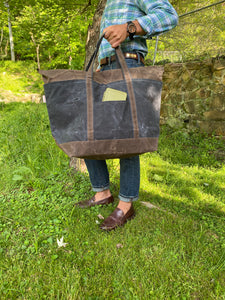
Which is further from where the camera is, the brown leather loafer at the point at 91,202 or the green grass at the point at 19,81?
the green grass at the point at 19,81

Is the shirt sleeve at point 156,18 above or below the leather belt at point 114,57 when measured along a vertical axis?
above

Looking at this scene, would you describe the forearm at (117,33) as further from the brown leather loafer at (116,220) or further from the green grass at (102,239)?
the green grass at (102,239)

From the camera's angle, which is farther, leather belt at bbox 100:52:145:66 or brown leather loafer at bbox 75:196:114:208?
brown leather loafer at bbox 75:196:114:208

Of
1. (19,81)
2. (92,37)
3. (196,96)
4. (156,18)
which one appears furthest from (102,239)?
(19,81)

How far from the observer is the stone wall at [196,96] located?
4215 mm

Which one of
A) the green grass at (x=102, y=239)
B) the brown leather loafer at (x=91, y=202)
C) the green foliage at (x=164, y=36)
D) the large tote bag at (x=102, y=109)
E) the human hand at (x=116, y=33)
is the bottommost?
the green grass at (x=102, y=239)

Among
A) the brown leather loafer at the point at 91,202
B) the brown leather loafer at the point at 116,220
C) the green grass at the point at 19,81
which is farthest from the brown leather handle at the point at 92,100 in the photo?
the green grass at the point at 19,81

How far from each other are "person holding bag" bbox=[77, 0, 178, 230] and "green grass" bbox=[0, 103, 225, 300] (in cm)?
17

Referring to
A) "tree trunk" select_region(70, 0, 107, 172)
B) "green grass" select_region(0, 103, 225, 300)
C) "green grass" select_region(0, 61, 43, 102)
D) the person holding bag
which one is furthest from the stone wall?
"green grass" select_region(0, 61, 43, 102)

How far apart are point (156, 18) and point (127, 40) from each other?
0.23 m

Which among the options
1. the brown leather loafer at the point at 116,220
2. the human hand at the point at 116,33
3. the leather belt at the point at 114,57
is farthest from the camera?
the brown leather loafer at the point at 116,220

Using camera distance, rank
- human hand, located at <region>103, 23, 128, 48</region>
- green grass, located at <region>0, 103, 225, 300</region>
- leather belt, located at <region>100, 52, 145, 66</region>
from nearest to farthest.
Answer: green grass, located at <region>0, 103, 225, 300</region> < human hand, located at <region>103, 23, 128, 48</region> < leather belt, located at <region>100, 52, 145, 66</region>

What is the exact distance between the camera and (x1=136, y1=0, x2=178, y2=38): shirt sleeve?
1344 millimetres

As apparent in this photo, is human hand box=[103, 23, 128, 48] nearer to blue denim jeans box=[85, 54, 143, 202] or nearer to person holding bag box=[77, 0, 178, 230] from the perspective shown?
person holding bag box=[77, 0, 178, 230]
